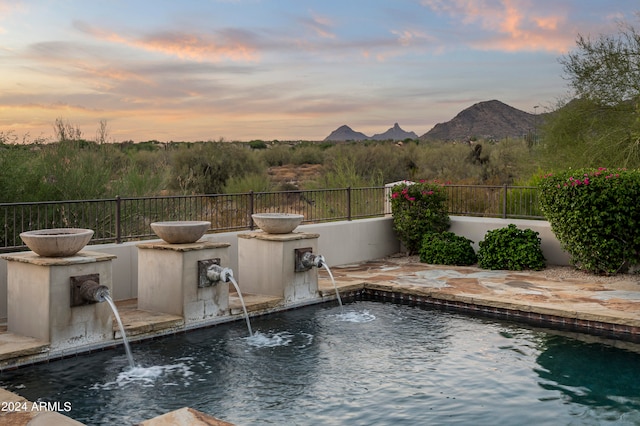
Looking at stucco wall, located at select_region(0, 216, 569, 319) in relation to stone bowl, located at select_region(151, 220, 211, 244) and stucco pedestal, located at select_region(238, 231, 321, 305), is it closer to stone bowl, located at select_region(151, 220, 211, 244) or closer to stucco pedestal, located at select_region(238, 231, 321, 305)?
stucco pedestal, located at select_region(238, 231, 321, 305)

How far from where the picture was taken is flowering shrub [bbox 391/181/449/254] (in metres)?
12.9

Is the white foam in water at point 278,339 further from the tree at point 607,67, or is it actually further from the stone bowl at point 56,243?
the tree at point 607,67

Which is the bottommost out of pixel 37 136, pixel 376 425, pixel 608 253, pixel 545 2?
pixel 376 425

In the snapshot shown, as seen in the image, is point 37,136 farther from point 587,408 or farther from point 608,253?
point 587,408

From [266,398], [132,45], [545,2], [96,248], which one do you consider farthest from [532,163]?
[266,398]

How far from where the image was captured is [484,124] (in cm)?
5212

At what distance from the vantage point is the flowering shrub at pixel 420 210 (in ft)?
42.4

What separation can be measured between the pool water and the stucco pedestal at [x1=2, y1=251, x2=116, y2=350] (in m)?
0.28

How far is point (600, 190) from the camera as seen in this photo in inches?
414

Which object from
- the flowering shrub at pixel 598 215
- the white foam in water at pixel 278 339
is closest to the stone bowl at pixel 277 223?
the white foam in water at pixel 278 339

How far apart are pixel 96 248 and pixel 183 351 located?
8.41 ft

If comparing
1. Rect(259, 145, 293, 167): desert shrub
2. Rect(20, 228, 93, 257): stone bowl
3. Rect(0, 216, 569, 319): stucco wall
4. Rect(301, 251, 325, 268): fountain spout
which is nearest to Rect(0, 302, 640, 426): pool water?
Rect(20, 228, 93, 257): stone bowl

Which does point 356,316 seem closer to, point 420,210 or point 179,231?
point 179,231

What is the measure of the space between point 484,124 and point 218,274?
46.9 metres
